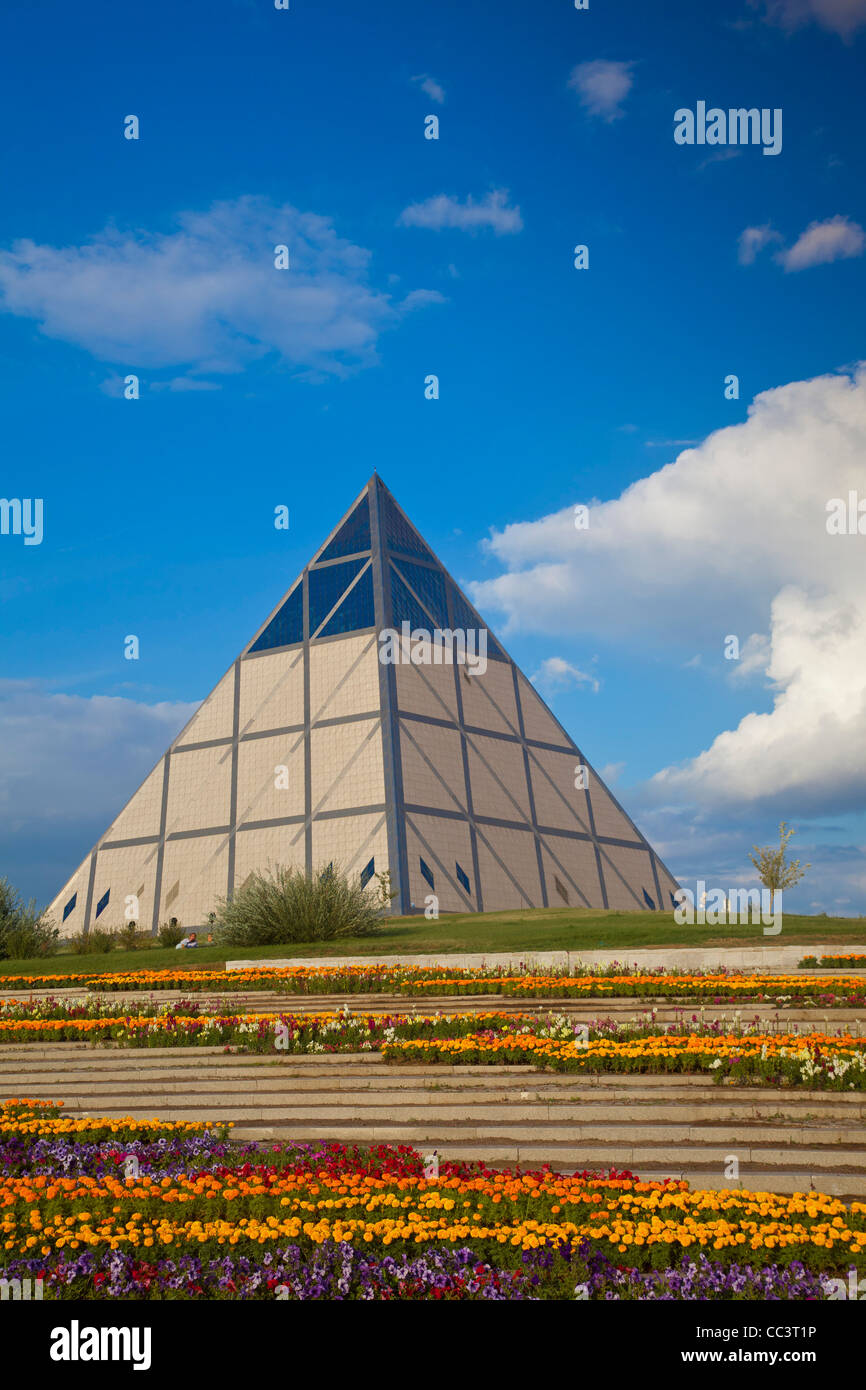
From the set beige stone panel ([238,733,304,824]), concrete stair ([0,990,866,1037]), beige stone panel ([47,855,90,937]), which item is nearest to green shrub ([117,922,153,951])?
beige stone panel ([238,733,304,824])

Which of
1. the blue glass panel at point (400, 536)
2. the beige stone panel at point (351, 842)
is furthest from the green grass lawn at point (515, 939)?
the blue glass panel at point (400, 536)

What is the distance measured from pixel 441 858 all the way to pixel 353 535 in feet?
60.2

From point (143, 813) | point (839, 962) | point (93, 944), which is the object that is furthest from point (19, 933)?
point (839, 962)

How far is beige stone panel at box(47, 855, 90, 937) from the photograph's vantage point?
47844 millimetres

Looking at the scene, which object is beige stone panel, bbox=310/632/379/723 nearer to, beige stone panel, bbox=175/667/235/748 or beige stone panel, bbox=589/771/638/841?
beige stone panel, bbox=175/667/235/748

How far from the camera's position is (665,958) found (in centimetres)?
2078

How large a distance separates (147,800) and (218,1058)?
3786cm

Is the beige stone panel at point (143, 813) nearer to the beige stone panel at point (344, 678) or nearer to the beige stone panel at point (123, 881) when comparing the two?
the beige stone panel at point (123, 881)

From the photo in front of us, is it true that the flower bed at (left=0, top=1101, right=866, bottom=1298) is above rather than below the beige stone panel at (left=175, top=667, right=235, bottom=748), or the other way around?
below

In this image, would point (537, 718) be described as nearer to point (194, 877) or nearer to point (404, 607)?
point (404, 607)

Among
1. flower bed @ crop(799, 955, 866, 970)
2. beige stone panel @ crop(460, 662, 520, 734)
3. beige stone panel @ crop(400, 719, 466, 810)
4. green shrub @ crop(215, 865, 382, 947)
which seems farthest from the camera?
beige stone panel @ crop(460, 662, 520, 734)

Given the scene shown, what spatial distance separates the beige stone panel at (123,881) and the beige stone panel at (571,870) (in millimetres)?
17100

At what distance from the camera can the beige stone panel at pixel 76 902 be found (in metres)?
47.8

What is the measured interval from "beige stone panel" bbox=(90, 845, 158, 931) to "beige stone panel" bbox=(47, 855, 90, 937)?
0.65m
